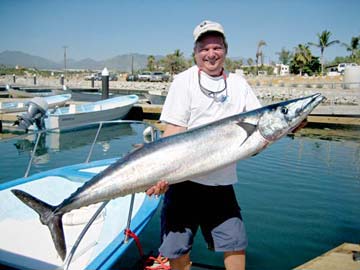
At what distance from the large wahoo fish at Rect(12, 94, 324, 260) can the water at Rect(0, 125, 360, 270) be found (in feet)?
9.58

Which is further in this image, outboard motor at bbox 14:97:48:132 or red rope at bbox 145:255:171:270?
outboard motor at bbox 14:97:48:132

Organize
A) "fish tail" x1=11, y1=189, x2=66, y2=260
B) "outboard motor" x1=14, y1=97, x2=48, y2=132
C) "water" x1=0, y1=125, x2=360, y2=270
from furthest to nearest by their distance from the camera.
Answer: "outboard motor" x1=14, y1=97, x2=48, y2=132, "water" x1=0, y1=125, x2=360, y2=270, "fish tail" x1=11, y1=189, x2=66, y2=260

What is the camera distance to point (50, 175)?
20.5 ft

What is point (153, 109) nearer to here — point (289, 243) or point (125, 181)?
point (289, 243)

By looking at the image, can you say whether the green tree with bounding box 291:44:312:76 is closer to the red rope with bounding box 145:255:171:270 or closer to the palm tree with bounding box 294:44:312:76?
the palm tree with bounding box 294:44:312:76

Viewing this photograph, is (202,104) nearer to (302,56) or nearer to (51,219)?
(51,219)

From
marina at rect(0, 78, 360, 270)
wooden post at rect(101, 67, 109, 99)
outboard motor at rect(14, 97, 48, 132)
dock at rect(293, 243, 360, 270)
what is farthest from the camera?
wooden post at rect(101, 67, 109, 99)

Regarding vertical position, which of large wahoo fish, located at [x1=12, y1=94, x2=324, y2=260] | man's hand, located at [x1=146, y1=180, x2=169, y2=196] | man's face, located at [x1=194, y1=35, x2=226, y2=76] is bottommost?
man's hand, located at [x1=146, y1=180, x2=169, y2=196]

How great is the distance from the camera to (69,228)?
4.97 metres

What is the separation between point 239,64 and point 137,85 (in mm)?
60437

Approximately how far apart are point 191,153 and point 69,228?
2931mm

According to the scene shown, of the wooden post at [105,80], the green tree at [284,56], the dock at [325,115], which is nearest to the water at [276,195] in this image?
the dock at [325,115]

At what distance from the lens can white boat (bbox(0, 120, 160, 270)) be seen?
390 cm

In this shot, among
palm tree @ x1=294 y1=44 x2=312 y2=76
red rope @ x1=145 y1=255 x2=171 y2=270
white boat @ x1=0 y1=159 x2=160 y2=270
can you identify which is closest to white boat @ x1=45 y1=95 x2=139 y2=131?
white boat @ x1=0 y1=159 x2=160 y2=270
